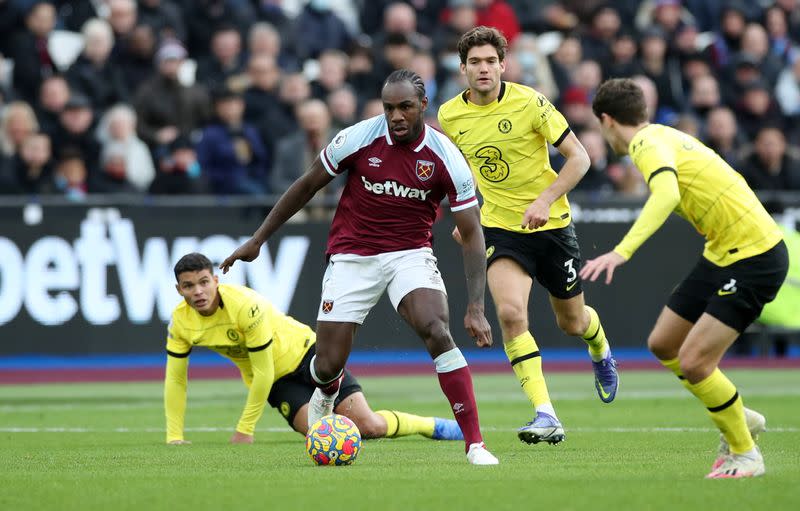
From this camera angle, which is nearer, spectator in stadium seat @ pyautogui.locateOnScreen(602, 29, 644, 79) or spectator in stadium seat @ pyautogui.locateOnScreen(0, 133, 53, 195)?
spectator in stadium seat @ pyautogui.locateOnScreen(0, 133, 53, 195)

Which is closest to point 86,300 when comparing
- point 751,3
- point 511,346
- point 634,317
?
point 634,317

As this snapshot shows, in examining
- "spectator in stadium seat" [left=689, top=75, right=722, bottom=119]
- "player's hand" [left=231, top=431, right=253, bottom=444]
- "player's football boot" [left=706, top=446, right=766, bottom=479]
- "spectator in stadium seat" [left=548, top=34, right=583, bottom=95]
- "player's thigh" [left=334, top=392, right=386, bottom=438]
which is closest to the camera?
"player's football boot" [left=706, top=446, right=766, bottom=479]

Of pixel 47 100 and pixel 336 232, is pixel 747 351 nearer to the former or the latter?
pixel 47 100

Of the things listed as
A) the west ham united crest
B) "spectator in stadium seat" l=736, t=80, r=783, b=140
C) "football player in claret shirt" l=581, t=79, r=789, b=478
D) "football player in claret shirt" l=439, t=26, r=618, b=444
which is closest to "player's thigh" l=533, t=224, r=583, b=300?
"football player in claret shirt" l=439, t=26, r=618, b=444

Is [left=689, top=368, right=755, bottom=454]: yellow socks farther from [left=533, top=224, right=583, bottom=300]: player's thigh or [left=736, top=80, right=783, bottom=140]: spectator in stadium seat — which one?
[left=736, top=80, right=783, bottom=140]: spectator in stadium seat

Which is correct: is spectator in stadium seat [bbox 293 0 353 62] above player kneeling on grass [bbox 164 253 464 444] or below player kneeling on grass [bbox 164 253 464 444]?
above

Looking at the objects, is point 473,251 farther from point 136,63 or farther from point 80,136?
point 136,63

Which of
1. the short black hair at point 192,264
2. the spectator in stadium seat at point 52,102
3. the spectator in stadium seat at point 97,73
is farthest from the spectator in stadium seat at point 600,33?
the short black hair at point 192,264

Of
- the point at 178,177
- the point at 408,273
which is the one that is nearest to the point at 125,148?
the point at 178,177

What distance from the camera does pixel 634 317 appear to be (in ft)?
60.4

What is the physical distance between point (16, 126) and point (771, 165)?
10273mm

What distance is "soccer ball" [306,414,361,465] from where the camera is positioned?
8.86m

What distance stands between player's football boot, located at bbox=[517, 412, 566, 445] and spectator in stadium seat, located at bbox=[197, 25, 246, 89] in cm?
1091

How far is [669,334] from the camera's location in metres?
8.27
